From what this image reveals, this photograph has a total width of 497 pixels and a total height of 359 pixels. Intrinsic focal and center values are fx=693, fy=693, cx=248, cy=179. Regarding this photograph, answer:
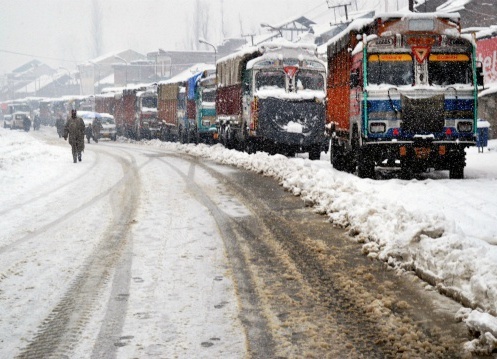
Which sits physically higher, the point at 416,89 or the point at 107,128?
the point at 416,89

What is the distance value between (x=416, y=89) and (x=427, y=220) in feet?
26.5

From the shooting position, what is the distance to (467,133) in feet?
51.2

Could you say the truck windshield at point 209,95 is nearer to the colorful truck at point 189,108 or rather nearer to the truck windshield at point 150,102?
the colorful truck at point 189,108

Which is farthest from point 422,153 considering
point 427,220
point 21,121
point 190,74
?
point 21,121

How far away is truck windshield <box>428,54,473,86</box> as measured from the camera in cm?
1552

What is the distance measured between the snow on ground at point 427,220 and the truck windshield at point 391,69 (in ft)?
7.50

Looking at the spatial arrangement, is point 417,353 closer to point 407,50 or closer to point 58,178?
point 407,50

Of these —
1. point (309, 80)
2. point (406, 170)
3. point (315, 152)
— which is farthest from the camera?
point (315, 152)

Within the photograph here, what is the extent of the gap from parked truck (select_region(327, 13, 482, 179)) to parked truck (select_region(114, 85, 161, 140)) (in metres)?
31.9

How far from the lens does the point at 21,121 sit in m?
74.6

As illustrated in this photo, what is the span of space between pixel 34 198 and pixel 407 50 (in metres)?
8.67

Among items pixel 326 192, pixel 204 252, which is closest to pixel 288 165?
pixel 326 192

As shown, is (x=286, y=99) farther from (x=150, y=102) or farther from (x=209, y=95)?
(x=150, y=102)

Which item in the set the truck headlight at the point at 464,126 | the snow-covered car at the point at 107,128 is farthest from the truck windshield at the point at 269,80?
the snow-covered car at the point at 107,128
